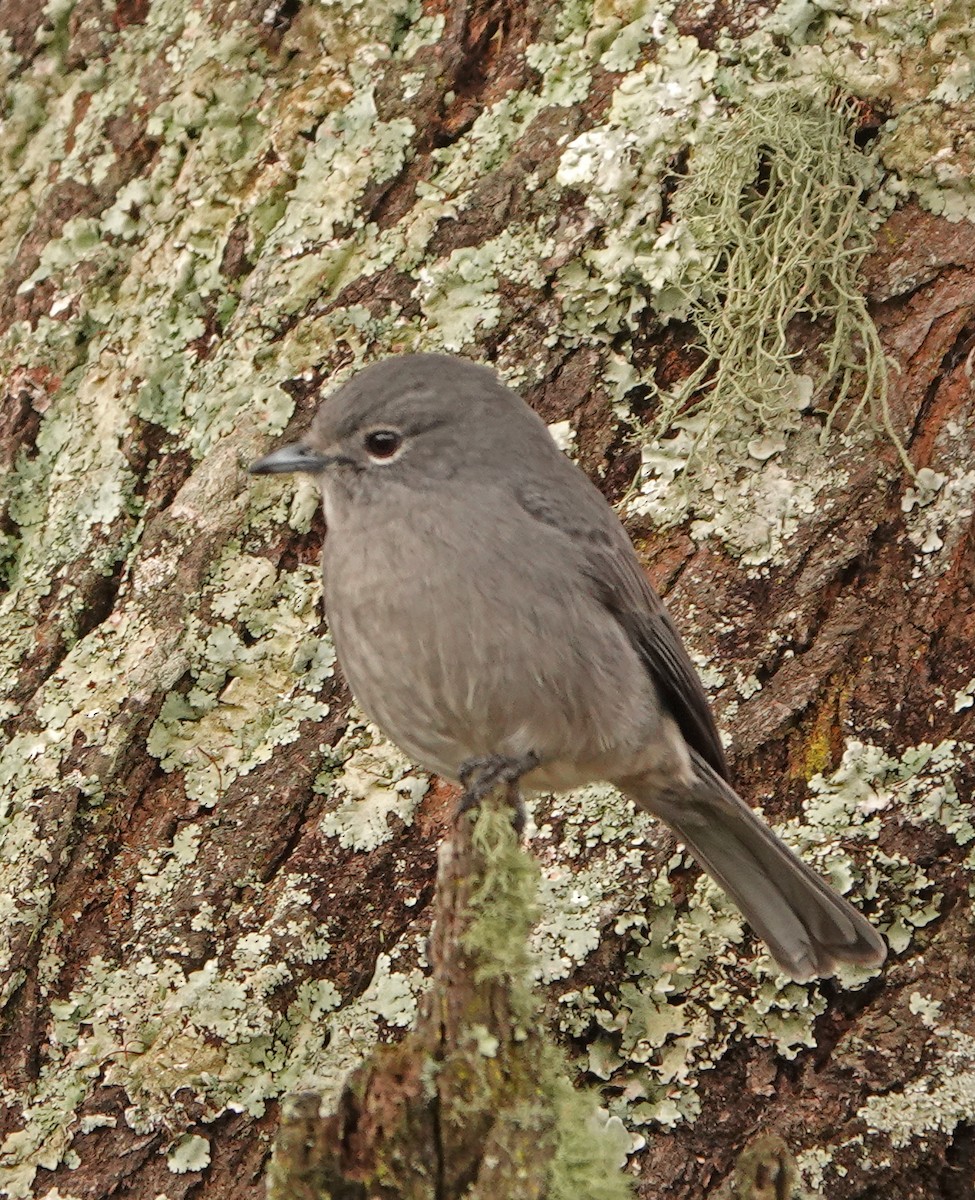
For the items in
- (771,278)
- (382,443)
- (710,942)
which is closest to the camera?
(710,942)

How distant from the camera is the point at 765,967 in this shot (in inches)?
173

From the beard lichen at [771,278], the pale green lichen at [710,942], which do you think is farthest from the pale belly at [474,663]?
the beard lichen at [771,278]

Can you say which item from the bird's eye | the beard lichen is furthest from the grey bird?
the beard lichen

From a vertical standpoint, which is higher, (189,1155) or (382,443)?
(382,443)

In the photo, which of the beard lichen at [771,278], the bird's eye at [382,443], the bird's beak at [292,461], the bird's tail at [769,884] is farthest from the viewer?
the beard lichen at [771,278]

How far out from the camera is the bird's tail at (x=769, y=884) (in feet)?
13.8

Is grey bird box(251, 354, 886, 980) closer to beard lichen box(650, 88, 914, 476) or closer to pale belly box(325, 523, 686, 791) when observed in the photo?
pale belly box(325, 523, 686, 791)

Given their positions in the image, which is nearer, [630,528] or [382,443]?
[382,443]

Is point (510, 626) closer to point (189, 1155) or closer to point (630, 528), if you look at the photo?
point (630, 528)

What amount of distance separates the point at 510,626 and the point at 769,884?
110 cm

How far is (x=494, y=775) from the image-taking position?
4.26 metres

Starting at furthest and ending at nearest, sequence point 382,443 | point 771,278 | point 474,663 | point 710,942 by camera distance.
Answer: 1. point 771,278
2. point 382,443
3. point 710,942
4. point 474,663

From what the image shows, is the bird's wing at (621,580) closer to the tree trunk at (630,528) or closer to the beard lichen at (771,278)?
the tree trunk at (630,528)

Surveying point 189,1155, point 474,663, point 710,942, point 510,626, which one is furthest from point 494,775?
point 189,1155
